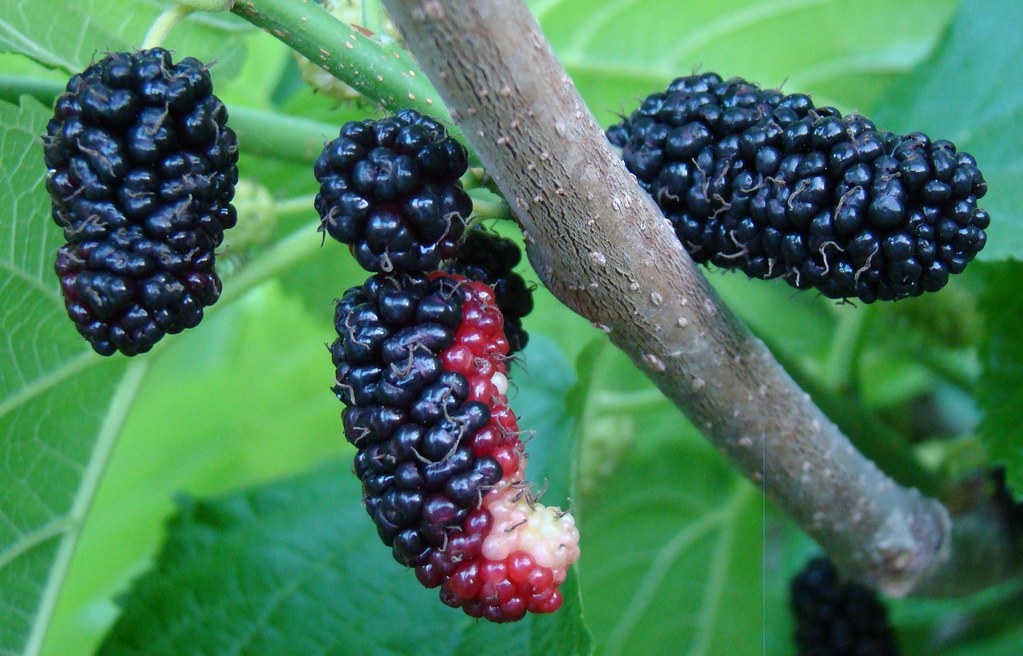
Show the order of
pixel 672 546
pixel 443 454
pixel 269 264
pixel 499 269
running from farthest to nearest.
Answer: pixel 672 546 < pixel 269 264 < pixel 499 269 < pixel 443 454

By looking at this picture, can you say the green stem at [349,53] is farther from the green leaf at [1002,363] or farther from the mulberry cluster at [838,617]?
the mulberry cluster at [838,617]

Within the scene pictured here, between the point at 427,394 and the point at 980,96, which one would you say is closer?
the point at 427,394

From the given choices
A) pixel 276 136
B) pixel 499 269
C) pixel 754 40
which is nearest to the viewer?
pixel 499 269

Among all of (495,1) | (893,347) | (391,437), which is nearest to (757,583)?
(893,347)

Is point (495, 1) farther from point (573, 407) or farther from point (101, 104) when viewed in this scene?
point (573, 407)

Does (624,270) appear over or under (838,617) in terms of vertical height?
over

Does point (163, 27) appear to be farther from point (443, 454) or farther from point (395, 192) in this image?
point (443, 454)

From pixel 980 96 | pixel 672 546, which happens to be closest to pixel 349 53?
pixel 980 96
